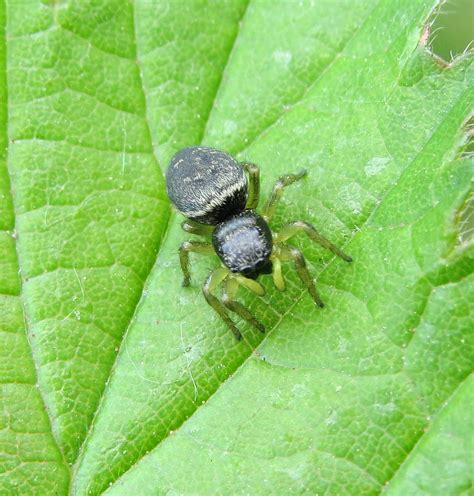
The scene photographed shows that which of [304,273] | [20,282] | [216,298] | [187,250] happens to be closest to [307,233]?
[304,273]

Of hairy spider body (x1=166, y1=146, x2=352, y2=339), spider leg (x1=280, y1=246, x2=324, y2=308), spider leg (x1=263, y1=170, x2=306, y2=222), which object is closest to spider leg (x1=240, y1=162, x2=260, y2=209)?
hairy spider body (x1=166, y1=146, x2=352, y2=339)

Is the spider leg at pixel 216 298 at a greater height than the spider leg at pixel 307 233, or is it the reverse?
the spider leg at pixel 307 233

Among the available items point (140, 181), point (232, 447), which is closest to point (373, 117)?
point (140, 181)

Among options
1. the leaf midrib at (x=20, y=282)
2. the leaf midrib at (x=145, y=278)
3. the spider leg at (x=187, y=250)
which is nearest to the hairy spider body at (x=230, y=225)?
the spider leg at (x=187, y=250)

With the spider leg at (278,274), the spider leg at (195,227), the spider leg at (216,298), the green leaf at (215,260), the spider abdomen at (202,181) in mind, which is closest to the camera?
the green leaf at (215,260)

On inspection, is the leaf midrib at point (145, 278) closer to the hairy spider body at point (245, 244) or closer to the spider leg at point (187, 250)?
the spider leg at point (187, 250)

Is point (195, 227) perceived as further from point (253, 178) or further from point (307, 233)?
point (307, 233)

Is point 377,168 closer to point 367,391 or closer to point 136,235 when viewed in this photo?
point 367,391
